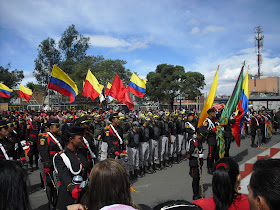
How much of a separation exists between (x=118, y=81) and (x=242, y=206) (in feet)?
38.0

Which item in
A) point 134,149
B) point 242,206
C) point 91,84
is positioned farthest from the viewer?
point 91,84

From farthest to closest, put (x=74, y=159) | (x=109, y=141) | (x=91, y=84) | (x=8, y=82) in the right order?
(x=8, y=82), (x=91, y=84), (x=109, y=141), (x=74, y=159)

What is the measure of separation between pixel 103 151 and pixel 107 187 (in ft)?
18.0

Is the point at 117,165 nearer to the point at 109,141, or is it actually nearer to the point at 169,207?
the point at 169,207

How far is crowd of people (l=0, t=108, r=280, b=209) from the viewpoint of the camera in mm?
1775

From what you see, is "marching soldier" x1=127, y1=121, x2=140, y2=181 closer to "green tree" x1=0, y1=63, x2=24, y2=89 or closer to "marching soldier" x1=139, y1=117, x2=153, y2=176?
"marching soldier" x1=139, y1=117, x2=153, y2=176

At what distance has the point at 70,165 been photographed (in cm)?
312

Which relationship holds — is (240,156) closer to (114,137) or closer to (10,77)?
(114,137)

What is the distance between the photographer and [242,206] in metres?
1.99

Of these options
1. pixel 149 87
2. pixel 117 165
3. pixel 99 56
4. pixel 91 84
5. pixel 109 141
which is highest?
pixel 99 56

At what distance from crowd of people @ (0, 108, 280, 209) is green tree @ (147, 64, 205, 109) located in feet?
74.0

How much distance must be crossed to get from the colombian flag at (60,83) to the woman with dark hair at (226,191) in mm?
8131

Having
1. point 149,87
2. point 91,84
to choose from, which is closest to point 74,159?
point 91,84

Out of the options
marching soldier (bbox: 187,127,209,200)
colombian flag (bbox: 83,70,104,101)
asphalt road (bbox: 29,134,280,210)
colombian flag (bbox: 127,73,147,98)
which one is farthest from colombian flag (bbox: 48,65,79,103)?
marching soldier (bbox: 187,127,209,200)
